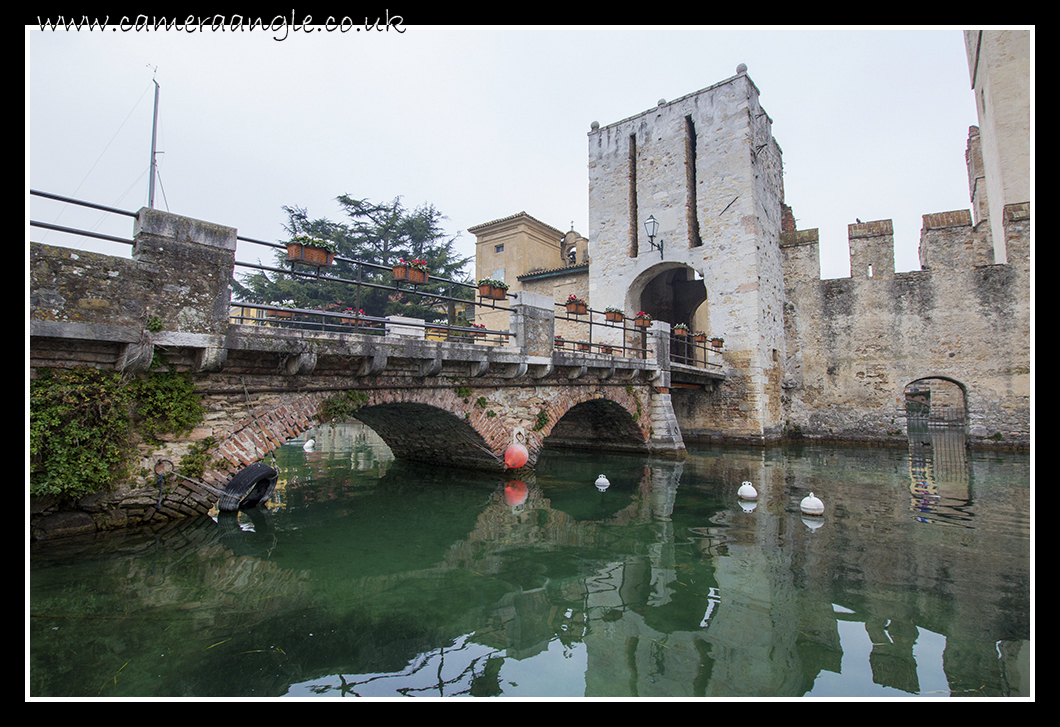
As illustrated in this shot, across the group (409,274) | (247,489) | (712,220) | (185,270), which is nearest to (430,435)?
(247,489)

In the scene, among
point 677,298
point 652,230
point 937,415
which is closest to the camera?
point 652,230

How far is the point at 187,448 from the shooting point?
5.30 m

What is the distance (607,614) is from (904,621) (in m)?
2.16

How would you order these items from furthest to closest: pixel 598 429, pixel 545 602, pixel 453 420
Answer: pixel 598 429
pixel 453 420
pixel 545 602

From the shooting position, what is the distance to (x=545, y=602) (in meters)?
4.00

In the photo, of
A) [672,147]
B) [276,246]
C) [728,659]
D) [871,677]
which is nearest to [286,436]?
[276,246]

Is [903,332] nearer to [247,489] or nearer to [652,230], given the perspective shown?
[652,230]

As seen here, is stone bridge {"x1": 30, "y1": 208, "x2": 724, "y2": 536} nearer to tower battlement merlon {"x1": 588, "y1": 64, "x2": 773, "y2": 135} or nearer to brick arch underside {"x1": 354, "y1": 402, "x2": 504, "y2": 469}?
brick arch underside {"x1": 354, "y1": 402, "x2": 504, "y2": 469}

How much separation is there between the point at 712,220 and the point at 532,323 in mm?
10689

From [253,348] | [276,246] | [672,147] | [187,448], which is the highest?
[672,147]

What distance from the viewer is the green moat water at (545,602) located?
2.90 meters

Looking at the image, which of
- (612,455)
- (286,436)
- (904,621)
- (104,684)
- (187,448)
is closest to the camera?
(104,684)

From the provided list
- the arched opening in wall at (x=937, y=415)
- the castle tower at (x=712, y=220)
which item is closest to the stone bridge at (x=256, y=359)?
the castle tower at (x=712, y=220)

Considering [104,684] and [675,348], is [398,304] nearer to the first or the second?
[675,348]
